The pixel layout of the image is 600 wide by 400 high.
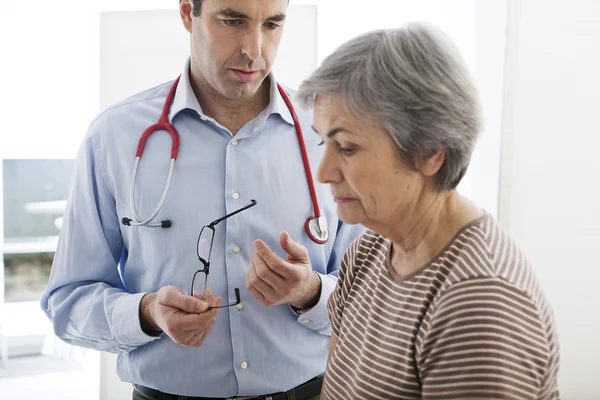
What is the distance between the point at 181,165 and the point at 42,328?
6.15 feet

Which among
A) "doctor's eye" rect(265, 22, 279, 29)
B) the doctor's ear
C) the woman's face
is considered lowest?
the woman's face

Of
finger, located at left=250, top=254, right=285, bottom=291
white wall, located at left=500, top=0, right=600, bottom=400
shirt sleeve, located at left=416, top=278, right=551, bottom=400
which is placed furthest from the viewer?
white wall, located at left=500, top=0, right=600, bottom=400

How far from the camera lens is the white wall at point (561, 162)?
3.03 meters

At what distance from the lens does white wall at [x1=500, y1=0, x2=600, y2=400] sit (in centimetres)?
303

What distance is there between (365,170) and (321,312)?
1.90 feet

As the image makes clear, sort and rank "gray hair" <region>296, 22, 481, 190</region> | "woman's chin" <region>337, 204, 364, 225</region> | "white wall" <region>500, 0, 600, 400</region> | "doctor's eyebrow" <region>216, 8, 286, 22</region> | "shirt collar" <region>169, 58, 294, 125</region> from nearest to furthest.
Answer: "gray hair" <region>296, 22, 481, 190</region> → "woman's chin" <region>337, 204, 364, 225</region> → "doctor's eyebrow" <region>216, 8, 286, 22</region> → "shirt collar" <region>169, 58, 294, 125</region> → "white wall" <region>500, 0, 600, 400</region>

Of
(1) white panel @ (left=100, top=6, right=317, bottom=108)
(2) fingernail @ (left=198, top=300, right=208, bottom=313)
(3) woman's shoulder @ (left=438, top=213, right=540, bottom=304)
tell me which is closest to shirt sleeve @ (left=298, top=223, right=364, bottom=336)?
(2) fingernail @ (left=198, top=300, right=208, bottom=313)

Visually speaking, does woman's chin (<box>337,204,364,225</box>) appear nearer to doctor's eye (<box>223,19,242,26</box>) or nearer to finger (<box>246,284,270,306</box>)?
finger (<box>246,284,270,306</box>)

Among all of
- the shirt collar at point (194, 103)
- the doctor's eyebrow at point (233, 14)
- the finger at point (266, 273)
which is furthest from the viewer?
the shirt collar at point (194, 103)

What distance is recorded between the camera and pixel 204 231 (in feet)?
5.10

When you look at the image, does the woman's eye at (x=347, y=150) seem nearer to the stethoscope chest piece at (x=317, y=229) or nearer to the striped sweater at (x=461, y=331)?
the striped sweater at (x=461, y=331)

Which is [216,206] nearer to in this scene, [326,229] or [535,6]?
[326,229]

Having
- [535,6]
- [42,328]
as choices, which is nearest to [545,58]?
[535,6]

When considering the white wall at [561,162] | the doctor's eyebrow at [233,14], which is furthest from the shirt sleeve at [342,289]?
the white wall at [561,162]
